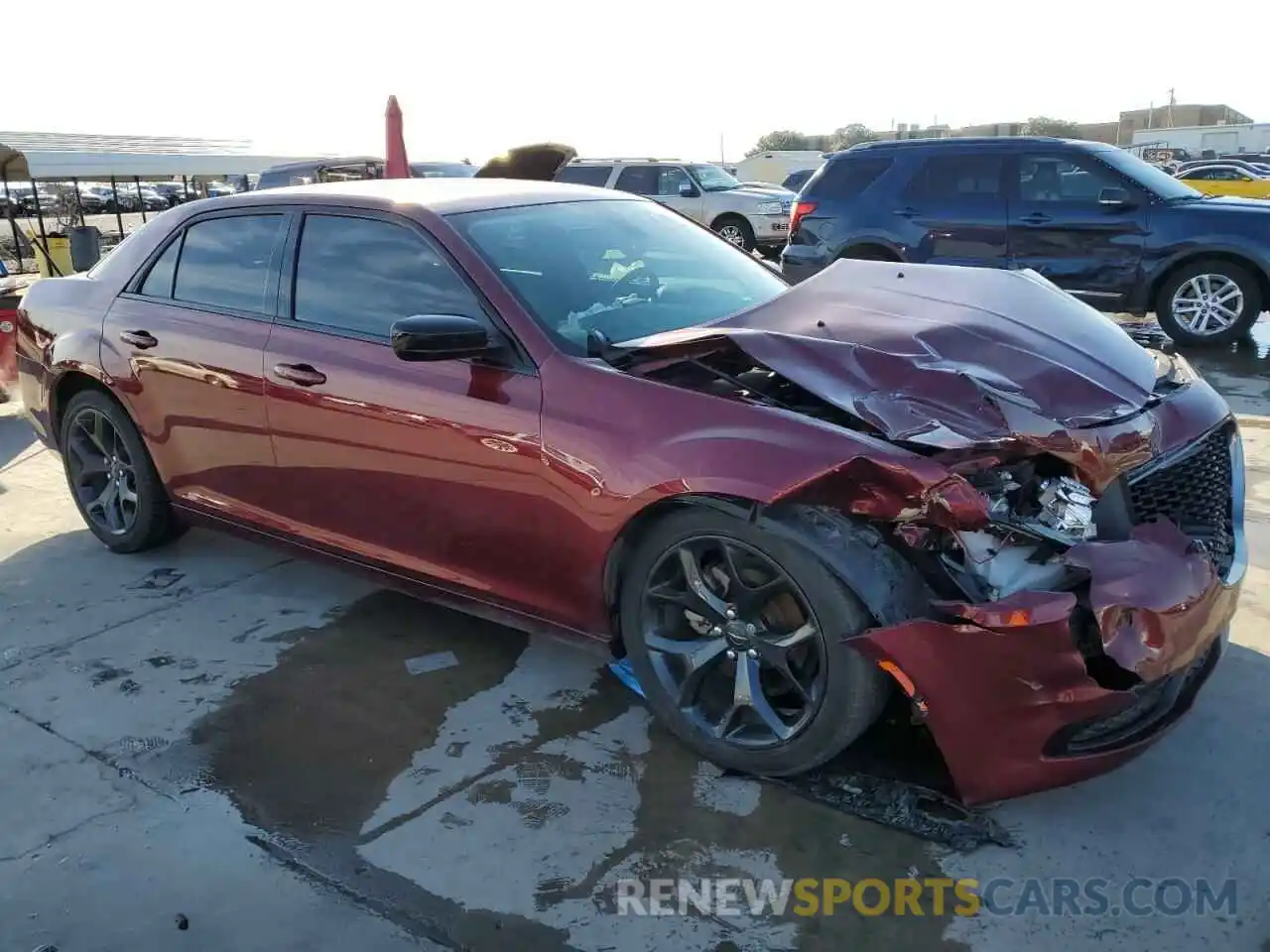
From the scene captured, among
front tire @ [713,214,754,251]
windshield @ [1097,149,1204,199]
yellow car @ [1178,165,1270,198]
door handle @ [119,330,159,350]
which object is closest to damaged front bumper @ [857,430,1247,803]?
door handle @ [119,330,159,350]

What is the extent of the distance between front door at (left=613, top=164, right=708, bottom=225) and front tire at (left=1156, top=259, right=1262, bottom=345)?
28.5 feet

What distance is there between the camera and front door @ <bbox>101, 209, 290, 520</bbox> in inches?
157

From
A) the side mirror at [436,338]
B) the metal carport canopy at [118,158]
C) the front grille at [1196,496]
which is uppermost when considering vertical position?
the metal carport canopy at [118,158]

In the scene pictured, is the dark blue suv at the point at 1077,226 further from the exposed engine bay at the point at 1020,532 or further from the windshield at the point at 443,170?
the windshield at the point at 443,170

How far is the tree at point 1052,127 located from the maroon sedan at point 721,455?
225 ft

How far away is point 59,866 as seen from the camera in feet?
9.01

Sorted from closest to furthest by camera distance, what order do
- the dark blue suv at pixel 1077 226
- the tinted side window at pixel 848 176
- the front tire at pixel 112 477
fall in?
1. the front tire at pixel 112 477
2. the dark blue suv at pixel 1077 226
3. the tinted side window at pixel 848 176

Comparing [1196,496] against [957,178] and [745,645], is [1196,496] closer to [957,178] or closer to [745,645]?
[745,645]

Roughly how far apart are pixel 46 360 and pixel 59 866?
114 inches

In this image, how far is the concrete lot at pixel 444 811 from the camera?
247cm

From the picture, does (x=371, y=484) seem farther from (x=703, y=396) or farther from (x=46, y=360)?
(x=46, y=360)

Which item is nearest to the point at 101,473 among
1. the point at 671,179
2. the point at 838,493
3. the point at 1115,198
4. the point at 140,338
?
the point at 140,338

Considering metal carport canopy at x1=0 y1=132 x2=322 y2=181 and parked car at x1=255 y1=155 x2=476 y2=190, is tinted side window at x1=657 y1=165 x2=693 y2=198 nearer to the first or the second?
parked car at x1=255 y1=155 x2=476 y2=190

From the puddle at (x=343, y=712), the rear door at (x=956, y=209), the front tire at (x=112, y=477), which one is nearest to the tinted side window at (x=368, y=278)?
the puddle at (x=343, y=712)
